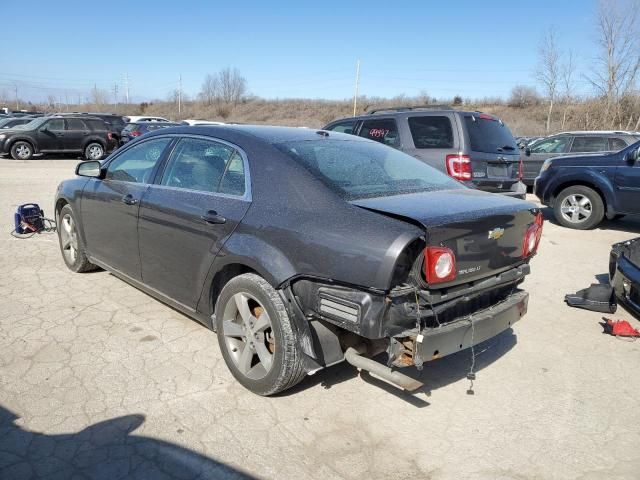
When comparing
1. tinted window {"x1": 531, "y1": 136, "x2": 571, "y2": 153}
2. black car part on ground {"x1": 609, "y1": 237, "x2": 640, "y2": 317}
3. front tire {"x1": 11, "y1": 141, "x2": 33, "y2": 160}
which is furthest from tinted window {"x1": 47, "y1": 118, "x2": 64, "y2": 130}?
black car part on ground {"x1": 609, "y1": 237, "x2": 640, "y2": 317}

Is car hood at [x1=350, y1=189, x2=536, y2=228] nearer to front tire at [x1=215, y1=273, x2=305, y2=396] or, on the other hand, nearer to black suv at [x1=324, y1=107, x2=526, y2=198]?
front tire at [x1=215, y1=273, x2=305, y2=396]

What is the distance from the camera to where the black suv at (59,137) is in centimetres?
1944

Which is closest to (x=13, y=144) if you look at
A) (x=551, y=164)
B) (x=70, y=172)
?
(x=70, y=172)

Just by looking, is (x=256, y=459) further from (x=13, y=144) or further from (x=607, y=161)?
(x=13, y=144)

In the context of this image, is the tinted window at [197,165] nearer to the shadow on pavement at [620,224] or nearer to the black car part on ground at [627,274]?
the black car part on ground at [627,274]

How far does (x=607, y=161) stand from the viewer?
8727 millimetres

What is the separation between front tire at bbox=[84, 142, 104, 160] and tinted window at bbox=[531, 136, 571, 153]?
16.7 metres

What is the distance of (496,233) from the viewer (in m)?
3.02

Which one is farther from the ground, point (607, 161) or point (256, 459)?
point (607, 161)

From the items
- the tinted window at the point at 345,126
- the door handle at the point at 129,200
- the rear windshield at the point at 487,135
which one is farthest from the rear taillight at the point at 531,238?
the tinted window at the point at 345,126

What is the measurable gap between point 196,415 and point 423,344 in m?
1.39

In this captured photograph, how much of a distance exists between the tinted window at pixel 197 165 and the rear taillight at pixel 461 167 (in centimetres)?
439

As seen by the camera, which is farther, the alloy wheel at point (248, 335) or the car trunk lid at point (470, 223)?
the alloy wheel at point (248, 335)

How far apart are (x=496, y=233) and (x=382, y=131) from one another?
18.3 ft
